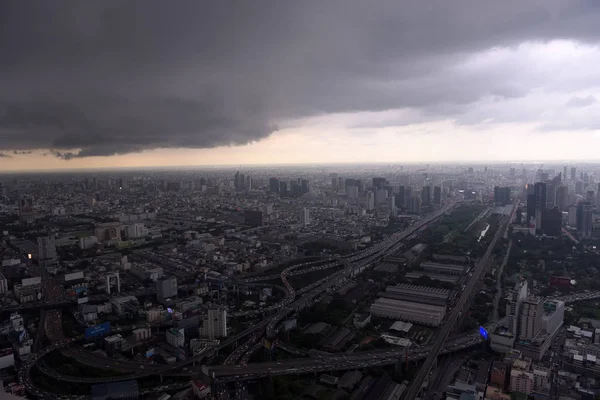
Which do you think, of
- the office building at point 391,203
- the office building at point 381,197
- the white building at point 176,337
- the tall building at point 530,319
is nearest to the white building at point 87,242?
the white building at point 176,337

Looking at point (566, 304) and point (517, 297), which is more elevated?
point (517, 297)

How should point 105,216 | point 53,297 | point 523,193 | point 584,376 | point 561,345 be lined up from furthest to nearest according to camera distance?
point 523,193 → point 105,216 → point 53,297 → point 561,345 → point 584,376

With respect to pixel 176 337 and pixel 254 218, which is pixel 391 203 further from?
pixel 176 337

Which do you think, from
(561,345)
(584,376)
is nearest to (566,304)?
(561,345)

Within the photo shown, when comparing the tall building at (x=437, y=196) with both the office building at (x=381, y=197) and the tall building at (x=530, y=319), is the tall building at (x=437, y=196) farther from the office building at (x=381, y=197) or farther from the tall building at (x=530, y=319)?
the tall building at (x=530, y=319)

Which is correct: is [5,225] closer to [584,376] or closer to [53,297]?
[53,297]

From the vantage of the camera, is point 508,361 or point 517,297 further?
point 517,297

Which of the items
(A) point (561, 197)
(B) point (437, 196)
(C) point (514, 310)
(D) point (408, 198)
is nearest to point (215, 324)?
(C) point (514, 310)
